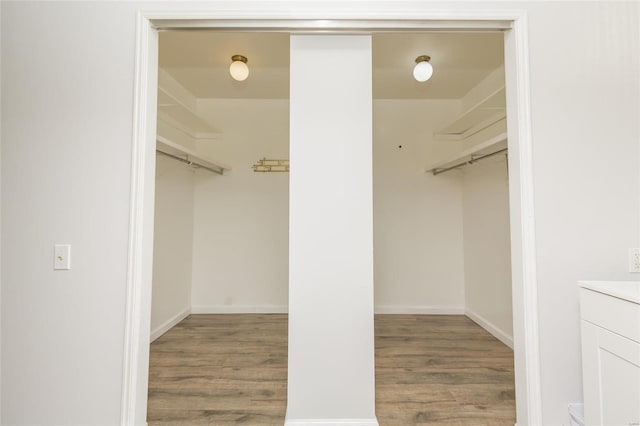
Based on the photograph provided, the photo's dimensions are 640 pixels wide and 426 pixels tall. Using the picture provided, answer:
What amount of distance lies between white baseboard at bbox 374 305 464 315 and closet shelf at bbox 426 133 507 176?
5.47 ft

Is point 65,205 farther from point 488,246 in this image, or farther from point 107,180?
point 488,246

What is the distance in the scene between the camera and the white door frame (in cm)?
138

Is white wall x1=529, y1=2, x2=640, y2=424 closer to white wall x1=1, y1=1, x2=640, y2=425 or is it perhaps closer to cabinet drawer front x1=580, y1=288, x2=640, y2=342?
white wall x1=1, y1=1, x2=640, y2=425

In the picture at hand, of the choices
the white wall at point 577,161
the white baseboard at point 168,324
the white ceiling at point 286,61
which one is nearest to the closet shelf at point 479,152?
the white wall at point 577,161

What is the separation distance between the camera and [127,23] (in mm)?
1437

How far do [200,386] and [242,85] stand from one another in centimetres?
284

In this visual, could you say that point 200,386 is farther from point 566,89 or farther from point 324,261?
point 566,89

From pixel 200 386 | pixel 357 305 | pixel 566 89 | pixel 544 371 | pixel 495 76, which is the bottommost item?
pixel 200 386

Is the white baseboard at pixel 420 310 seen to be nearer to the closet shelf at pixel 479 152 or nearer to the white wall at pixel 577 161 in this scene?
the closet shelf at pixel 479 152

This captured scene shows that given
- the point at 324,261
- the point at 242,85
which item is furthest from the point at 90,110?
the point at 242,85

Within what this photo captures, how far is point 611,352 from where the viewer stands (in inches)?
45.4

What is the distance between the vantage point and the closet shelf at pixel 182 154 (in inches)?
92.0

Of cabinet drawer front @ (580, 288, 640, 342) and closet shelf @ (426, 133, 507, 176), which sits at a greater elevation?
closet shelf @ (426, 133, 507, 176)

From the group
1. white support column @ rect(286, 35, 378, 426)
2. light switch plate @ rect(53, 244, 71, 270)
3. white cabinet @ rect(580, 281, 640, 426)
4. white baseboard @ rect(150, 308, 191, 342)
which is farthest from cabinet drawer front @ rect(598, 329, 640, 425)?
white baseboard @ rect(150, 308, 191, 342)
